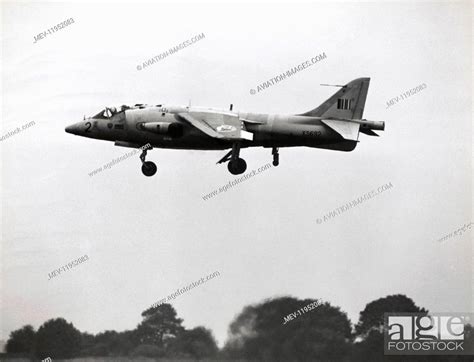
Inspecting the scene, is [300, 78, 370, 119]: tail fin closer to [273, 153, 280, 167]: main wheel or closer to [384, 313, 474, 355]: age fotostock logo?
[273, 153, 280, 167]: main wheel

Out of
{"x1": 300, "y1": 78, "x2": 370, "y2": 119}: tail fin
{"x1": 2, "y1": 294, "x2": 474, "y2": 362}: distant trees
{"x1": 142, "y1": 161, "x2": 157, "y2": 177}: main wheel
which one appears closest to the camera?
{"x1": 2, "y1": 294, "x2": 474, "y2": 362}: distant trees

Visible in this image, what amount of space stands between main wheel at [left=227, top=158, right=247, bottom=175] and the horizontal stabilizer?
3704 millimetres

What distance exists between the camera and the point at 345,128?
53031 millimetres

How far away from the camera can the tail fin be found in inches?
2121

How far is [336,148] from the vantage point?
54094mm

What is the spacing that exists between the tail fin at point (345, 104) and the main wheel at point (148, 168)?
7.18 meters

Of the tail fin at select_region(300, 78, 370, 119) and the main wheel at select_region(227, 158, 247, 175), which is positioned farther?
the main wheel at select_region(227, 158, 247, 175)

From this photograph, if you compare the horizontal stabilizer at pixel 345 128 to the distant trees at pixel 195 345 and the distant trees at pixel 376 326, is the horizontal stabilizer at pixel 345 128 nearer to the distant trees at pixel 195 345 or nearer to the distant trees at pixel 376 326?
the distant trees at pixel 376 326

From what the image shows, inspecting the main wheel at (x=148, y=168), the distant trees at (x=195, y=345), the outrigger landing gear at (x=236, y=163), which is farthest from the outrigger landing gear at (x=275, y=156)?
the distant trees at (x=195, y=345)

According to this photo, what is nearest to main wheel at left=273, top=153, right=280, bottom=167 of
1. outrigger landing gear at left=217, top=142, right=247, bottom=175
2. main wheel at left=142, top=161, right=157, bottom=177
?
outrigger landing gear at left=217, top=142, right=247, bottom=175

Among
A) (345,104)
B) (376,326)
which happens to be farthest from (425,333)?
(345,104)

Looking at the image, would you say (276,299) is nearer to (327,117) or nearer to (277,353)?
(277,353)

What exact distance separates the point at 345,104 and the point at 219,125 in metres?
5.11

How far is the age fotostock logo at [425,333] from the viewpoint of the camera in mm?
52094
